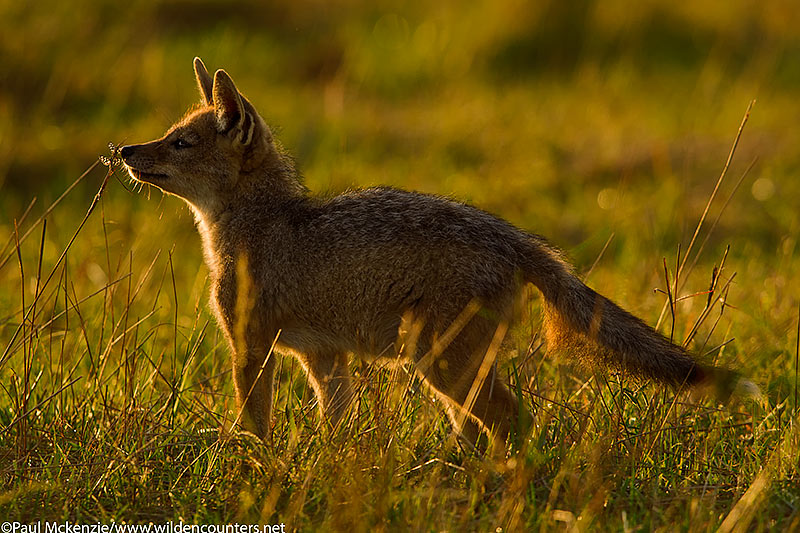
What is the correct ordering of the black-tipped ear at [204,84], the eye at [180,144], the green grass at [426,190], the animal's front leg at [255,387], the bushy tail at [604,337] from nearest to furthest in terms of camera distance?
the green grass at [426,190] < the bushy tail at [604,337] < the animal's front leg at [255,387] < the eye at [180,144] < the black-tipped ear at [204,84]

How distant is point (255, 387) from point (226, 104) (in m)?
1.37

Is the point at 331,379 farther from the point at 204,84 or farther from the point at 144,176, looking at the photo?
the point at 204,84

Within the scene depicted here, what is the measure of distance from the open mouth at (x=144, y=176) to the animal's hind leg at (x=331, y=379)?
1.09 m

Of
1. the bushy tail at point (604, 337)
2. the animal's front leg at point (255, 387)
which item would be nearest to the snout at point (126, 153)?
the animal's front leg at point (255, 387)

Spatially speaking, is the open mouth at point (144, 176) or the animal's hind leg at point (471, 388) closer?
the animal's hind leg at point (471, 388)

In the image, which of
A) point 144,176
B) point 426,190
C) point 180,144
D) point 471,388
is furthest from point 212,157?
point 426,190

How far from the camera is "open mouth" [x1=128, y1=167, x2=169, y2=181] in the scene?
201 inches

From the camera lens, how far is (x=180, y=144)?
17.1 ft

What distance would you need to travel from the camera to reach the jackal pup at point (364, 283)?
14.3 feet

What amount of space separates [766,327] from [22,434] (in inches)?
152

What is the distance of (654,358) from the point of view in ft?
14.0

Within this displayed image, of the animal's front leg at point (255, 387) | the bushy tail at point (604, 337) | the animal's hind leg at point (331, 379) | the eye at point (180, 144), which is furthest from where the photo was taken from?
the eye at point (180, 144)

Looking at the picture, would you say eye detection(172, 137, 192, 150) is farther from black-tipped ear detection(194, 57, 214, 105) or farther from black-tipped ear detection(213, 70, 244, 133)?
black-tipped ear detection(194, 57, 214, 105)

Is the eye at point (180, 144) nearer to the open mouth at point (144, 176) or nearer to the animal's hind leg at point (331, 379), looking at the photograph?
the open mouth at point (144, 176)
